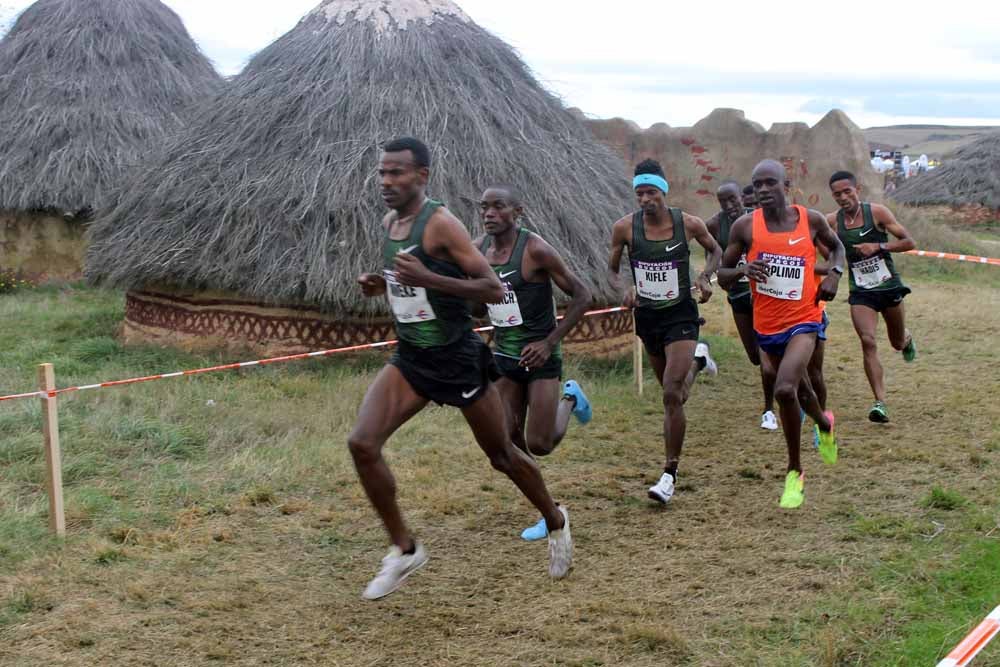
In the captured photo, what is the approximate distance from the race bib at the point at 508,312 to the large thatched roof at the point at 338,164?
374 centimetres

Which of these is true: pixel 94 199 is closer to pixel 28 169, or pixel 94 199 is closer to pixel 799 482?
pixel 28 169

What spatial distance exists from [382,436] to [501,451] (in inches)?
21.5

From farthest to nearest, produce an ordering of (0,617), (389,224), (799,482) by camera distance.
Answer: (799,482) → (389,224) → (0,617)

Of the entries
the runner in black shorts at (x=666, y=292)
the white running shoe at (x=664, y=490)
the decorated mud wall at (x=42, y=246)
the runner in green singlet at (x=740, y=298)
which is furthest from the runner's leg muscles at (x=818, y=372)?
the decorated mud wall at (x=42, y=246)

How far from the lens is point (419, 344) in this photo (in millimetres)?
4441

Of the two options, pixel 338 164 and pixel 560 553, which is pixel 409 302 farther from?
pixel 338 164

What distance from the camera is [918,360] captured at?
34.1 feet

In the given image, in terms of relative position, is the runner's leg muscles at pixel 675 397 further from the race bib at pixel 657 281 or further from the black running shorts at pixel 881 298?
the black running shorts at pixel 881 298

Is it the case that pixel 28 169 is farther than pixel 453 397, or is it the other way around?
pixel 28 169

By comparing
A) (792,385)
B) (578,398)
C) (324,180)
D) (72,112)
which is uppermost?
(72,112)

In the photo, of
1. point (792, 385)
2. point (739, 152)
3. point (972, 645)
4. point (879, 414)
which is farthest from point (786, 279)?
point (739, 152)

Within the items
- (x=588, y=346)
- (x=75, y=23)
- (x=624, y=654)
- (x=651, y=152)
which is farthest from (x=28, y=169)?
Answer: (x=624, y=654)

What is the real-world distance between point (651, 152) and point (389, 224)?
16.3 meters

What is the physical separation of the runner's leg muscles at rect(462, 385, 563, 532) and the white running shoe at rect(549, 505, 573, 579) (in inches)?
1.3
